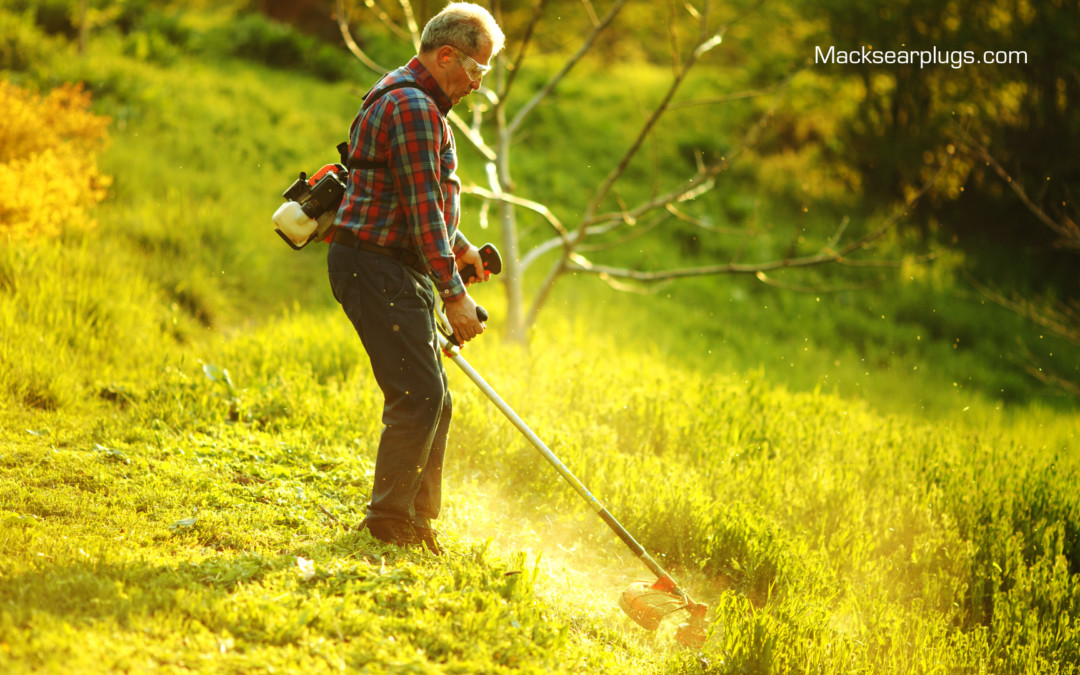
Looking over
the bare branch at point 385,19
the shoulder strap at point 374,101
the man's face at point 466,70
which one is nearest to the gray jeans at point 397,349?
the shoulder strap at point 374,101

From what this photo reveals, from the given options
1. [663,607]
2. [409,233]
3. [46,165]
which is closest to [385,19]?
[46,165]

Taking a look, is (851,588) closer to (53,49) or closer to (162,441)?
(162,441)

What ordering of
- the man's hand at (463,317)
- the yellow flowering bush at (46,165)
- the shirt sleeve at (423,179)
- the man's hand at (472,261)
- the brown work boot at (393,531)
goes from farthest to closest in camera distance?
the yellow flowering bush at (46,165) → the man's hand at (472,261) → the brown work boot at (393,531) → the man's hand at (463,317) → the shirt sleeve at (423,179)

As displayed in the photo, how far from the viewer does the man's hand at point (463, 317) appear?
3.49m

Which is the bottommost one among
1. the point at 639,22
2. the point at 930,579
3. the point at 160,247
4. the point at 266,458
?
the point at 930,579

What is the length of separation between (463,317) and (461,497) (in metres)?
1.47

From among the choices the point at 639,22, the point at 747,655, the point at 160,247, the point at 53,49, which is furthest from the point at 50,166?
the point at 639,22

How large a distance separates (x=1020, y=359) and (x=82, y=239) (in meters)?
10.3

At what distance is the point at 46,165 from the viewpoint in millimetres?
6590

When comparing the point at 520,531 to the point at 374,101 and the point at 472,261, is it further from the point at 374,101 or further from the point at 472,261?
the point at 374,101

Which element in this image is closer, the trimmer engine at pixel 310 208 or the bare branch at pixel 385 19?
the trimmer engine at pixel 310 208

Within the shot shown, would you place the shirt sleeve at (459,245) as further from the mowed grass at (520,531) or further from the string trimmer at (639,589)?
the mowed grass at (520,531)

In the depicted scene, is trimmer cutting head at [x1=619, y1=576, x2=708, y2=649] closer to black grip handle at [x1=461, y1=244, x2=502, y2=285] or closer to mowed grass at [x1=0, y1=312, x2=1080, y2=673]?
mowed grass at [x1=0, y1=312, x2=1080, y2=673]

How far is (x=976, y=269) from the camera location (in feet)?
39.3
